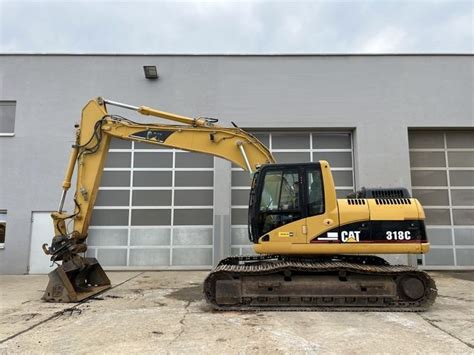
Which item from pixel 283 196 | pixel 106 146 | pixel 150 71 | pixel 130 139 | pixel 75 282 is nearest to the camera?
pixel 283 196

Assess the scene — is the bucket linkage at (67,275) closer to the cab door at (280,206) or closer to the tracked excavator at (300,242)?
the tracked excavator at (300,242)

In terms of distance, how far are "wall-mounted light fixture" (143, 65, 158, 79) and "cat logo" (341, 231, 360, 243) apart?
29.7 feet

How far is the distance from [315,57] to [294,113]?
217cm

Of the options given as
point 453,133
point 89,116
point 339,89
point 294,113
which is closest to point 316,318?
point 89,116

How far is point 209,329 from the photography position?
5.54 meters

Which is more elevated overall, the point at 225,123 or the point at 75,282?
the point at 225,123

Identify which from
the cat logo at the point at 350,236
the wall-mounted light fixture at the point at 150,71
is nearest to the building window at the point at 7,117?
the wall-mounted light fixture at the point at 150,71

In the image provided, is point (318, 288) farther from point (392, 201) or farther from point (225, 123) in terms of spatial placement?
point (225, 123)

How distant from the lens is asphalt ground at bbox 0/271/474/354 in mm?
4773

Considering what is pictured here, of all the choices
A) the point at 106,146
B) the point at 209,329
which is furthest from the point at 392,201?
the point at 106,146

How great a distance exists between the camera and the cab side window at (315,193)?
719cm

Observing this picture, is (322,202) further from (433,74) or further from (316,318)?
(433,74)

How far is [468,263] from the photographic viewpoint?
13008 mm

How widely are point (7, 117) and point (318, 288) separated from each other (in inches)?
483
